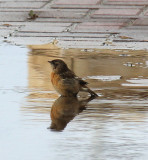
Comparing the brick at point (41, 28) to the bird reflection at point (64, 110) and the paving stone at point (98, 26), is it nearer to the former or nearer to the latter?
the paving stone at point (98, 26)

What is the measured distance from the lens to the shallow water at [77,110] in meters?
4.76

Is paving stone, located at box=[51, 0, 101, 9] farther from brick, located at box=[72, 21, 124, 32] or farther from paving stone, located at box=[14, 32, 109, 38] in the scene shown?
paving stone, located at box=[14, 32, 109, 38]

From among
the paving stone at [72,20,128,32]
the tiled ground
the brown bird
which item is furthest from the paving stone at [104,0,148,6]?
the brown bird

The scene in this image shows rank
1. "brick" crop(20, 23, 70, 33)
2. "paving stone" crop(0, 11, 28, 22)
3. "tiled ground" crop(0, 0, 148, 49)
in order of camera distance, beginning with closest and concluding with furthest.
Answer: "tiled ground" crop(0, 0, 148, 49) < "brick" crop(20, 23, 70, 33) < "paving stone" crop(0, 11, 28, 22)

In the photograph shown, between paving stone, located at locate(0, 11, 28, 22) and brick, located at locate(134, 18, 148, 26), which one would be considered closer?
brick, located at locate(134, 18, 148, 26)

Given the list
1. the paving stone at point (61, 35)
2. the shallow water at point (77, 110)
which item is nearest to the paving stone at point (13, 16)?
the paving stone at point (61, 35)

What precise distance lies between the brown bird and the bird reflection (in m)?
0.06

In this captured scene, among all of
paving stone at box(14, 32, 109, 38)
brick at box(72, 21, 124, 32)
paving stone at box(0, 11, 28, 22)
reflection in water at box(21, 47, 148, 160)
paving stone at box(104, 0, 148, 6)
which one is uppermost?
Result: paving stone at box(104, 0, 148, 6)

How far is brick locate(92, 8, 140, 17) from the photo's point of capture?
39.7ft

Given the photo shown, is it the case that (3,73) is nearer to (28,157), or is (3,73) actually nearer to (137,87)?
(137,87)

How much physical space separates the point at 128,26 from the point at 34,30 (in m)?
1.42

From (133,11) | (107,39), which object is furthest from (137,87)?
(133,11)

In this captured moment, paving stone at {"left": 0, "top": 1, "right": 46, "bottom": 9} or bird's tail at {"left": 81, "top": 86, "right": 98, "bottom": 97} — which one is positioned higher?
paving stone at {"left": 0, "top": 1, "right": 46, "bottom": 9}

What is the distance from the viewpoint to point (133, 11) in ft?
40.4
